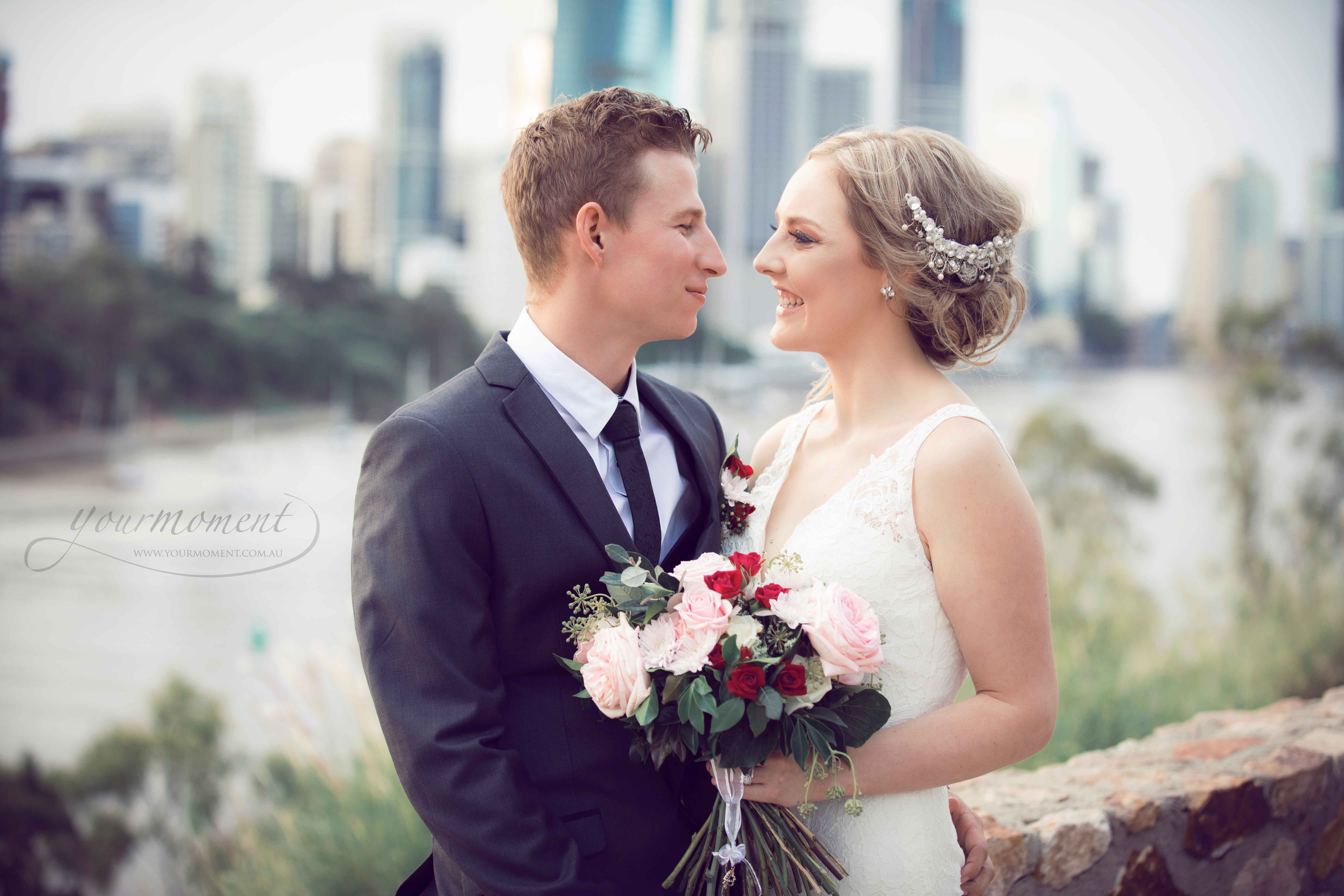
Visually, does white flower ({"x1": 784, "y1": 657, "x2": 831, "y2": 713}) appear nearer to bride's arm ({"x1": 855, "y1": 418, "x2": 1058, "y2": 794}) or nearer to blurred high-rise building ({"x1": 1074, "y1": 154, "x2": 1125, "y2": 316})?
bride's arm ({"x1": 855, "y1": 418, "x2": 1058, "y2": 794})

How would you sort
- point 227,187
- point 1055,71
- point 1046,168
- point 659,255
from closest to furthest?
point 659,255
point 1046,168
point 1055,71
point 227,187

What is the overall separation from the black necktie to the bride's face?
1.43 ft

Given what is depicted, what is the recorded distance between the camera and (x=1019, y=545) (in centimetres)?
171

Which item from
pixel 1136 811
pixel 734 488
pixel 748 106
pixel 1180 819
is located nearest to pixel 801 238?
pixel 734 488

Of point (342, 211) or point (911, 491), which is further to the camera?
point (342, 211)

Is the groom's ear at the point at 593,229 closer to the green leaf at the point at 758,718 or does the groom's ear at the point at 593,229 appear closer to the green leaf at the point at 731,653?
the green leaf at the point at 731,653

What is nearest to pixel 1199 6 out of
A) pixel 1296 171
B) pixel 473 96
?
pixel 1296 171

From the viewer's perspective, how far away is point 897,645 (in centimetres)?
185

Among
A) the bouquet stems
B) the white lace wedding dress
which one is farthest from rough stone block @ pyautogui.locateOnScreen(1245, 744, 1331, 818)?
the bouquet stems

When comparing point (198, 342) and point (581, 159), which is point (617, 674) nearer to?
point (581, 159)

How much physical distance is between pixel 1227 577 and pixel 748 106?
593 centimetres

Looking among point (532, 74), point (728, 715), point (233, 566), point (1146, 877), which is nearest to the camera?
point (728, 715)

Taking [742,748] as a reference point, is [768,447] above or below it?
above

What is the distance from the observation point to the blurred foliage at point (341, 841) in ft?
13.5
